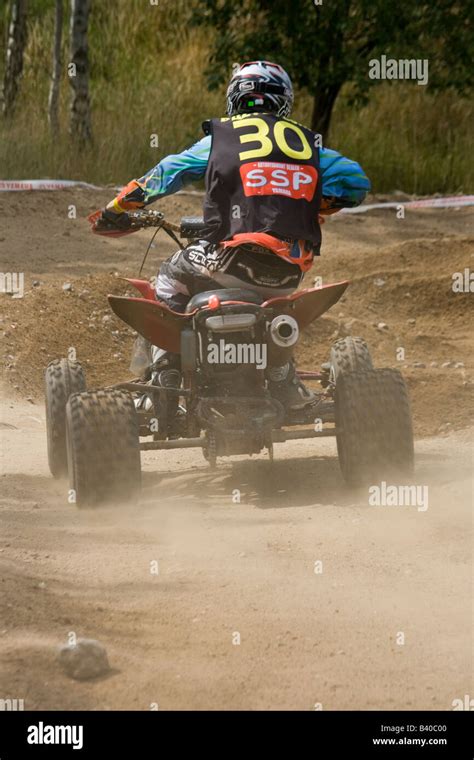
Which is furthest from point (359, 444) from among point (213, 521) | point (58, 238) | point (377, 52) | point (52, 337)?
point (377, 52)

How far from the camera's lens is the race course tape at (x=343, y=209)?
1401 centimetres

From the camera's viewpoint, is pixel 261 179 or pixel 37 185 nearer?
pixel 261 179

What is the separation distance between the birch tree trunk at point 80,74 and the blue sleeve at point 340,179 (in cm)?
914

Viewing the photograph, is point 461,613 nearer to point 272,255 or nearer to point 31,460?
point 272,255

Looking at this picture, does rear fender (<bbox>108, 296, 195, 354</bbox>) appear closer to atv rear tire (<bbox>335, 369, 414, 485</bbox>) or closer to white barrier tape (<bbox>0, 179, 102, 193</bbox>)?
atv rear tire (<bbox>335, 369, 414, 485</bbox>)

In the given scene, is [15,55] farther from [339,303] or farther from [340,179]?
[340,179]

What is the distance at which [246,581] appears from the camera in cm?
511

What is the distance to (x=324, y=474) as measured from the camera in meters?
7.17

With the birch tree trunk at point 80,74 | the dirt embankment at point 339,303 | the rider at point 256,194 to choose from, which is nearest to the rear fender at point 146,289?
the rider at point 256,194

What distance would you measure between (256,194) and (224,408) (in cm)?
101

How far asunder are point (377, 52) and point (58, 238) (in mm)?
4457

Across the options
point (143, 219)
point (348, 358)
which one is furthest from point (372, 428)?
point (143, 219)

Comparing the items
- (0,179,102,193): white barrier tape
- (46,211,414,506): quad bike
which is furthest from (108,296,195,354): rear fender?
(0,179,102,193): white barrier tape

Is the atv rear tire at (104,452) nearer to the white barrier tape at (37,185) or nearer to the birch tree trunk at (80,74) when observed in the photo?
the white barrier tape at (37,185)
